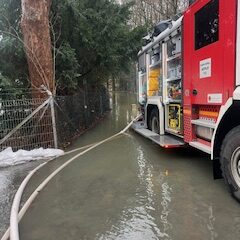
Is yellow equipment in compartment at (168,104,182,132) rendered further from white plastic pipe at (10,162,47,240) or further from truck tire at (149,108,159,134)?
white plastic pipe at (10,162,47,240)

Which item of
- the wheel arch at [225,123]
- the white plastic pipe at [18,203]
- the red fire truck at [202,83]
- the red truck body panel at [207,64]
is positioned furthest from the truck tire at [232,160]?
the white plastic pipe at [18,203]

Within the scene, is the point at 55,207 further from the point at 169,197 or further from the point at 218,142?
the point at 218,142

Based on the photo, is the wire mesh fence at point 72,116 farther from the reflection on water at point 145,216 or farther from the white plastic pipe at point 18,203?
the reflection on water at point 145,216

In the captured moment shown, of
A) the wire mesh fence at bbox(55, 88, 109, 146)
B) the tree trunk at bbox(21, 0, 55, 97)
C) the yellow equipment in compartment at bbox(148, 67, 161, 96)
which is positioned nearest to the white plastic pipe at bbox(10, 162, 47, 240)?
the wire mesh fence at bbox(55, 88, 109, 146)

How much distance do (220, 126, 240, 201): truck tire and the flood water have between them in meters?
0.22

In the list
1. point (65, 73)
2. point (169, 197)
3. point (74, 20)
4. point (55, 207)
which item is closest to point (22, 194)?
point (55, 207)

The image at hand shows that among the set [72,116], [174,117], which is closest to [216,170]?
[174,117]

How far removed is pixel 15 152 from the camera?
8312 millimetres

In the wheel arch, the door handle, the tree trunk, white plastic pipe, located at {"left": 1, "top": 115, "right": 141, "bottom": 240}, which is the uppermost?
the tree trunk

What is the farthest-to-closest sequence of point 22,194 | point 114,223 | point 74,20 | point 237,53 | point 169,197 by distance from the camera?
point 74,20 < point 22,194 < point 169,197 < point 237,53 < point 114,223

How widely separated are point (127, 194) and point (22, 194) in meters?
1.69

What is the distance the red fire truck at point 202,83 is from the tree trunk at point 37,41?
286 centimetres

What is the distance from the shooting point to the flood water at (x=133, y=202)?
4.20 metres

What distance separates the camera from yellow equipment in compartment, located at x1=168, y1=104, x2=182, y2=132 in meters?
7.57
